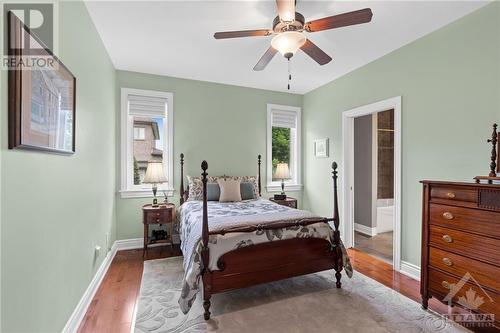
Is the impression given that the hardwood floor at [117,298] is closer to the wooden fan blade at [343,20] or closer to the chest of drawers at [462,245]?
the chest of drawers at [462,245]

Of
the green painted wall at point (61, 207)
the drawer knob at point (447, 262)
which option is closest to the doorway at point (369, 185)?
the drawer knob at point (447, 262)

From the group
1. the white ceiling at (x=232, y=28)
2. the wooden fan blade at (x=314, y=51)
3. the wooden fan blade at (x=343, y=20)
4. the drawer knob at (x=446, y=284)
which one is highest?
the white ceiling at (x=232, y=28)

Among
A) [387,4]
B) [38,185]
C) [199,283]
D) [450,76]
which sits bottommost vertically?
[199,283]

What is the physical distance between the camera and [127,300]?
7.75 ft

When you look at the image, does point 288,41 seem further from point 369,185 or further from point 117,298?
point 369,185

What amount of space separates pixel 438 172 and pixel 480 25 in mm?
1403

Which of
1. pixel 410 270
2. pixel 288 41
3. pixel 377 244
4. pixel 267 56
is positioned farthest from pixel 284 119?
pixel 410 270

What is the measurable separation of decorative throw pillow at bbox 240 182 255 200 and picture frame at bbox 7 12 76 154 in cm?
240

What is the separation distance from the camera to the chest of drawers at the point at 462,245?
177 centimetres

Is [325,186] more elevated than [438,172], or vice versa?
[438,172]

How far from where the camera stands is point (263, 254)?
2301 millimetres

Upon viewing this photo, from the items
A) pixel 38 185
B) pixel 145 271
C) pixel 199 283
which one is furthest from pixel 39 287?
pixel 145 271

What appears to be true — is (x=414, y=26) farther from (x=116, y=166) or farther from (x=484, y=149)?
(x=116, y=166)

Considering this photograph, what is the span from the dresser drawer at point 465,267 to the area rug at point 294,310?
1.42 ft
